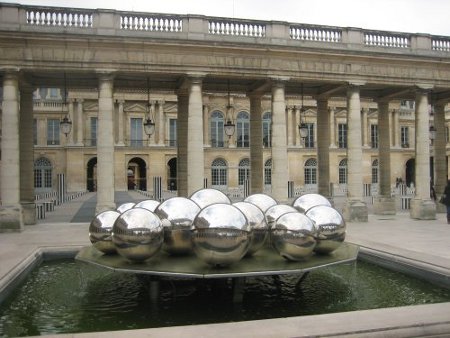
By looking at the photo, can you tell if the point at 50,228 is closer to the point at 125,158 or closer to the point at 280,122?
the point at 280,122

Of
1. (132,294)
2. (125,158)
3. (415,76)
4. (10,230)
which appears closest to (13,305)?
(132,294)

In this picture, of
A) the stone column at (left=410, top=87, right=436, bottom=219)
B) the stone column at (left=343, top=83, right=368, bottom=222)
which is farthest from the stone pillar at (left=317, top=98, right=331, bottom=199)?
the stone column at (left=410, top=87, right=436, bottom=219)

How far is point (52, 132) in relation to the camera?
55.2m

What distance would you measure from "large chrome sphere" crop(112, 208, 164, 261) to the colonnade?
10534mm

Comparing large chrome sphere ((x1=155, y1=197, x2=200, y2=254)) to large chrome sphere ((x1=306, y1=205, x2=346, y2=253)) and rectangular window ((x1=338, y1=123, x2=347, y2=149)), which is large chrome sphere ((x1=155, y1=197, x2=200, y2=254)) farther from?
rectangular window ((x1=338, y1=123, x2=347, y2=149))

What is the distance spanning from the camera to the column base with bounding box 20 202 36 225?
19.6 meters

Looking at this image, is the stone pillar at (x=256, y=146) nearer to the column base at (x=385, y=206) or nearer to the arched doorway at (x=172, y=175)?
the column base at (x=385, y=206)

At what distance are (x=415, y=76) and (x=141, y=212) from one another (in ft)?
58.3

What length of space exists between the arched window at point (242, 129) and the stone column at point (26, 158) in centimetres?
4012

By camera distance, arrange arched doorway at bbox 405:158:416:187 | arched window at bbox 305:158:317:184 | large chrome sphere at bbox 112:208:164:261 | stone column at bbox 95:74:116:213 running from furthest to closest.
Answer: arched doorway at bbox 405:158:416:187 < arched window at bbox 305:158:317:184 < stone column at bbox 95:74:116:213 < large chrome sphere at bbox 112:208:164:261

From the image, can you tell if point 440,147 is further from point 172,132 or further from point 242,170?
point 172,132

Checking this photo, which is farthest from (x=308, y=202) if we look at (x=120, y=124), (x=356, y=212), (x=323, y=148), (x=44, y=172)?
(x=44, y=172)

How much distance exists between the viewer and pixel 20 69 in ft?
57.7

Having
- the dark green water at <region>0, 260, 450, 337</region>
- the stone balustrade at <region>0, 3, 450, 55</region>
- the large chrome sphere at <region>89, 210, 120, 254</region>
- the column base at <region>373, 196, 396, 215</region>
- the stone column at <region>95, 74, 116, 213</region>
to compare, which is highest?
the stone balustrade at <region>0, 3, 450, 55</region>
